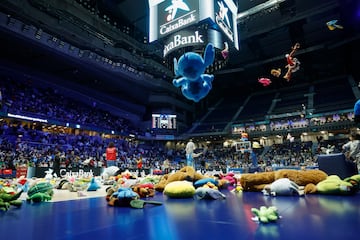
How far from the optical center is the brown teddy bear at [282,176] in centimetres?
391

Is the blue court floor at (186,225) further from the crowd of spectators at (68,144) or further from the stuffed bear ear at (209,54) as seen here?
the crowd of spectators at (68,144)

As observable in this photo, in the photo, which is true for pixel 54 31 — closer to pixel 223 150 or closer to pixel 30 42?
pixel 30 42

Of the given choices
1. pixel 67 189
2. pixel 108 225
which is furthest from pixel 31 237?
pixel 67 189

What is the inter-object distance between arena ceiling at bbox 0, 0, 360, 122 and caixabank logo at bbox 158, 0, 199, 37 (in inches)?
393

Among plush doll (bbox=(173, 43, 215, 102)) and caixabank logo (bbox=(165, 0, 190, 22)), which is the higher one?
caixabank logo (bbox=(165, 0, 190, 22))

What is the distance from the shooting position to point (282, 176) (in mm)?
4023

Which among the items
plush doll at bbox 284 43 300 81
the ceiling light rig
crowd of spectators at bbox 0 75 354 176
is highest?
the ceiling light rig

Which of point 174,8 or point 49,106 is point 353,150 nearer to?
point 174,8

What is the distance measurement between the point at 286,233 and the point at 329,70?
113 feet

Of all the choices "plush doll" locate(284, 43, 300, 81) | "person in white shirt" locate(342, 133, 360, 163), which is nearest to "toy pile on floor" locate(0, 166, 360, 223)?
"person in white shirt" locate(342, 133, 360, 163)

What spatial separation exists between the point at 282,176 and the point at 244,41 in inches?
835

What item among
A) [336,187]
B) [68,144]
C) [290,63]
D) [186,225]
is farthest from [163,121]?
[186,225]

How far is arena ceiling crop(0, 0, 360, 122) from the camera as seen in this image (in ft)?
50.3

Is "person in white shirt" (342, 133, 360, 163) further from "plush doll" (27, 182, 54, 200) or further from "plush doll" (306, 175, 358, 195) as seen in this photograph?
"plush doll" (27, 182, 54, 200)
